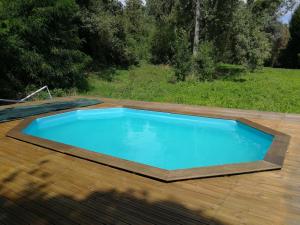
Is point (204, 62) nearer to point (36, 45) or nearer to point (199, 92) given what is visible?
point (199, 92)

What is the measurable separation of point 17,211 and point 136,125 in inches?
166

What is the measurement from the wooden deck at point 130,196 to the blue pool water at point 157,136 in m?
1.46

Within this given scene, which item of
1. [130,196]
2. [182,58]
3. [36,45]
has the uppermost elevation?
[36,45]

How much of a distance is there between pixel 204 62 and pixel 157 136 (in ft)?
20.4

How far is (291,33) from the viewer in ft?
67.5

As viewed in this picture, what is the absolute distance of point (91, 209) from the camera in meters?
2.21

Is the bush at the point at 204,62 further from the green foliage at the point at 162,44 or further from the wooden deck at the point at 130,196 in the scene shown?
the wooden deck at the point at 130,196

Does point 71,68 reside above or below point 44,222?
above

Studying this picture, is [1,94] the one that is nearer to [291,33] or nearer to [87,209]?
[87,209]

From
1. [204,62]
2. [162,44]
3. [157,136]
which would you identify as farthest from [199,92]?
[162,44]

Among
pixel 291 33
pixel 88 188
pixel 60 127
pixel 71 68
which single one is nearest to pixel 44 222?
pixel 88 188

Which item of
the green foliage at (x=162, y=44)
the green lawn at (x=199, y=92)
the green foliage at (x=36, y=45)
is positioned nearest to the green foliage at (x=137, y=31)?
the green foliage at (x=162, y=44)

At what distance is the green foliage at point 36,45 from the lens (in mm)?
7264

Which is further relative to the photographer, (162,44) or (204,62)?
(162,44)
